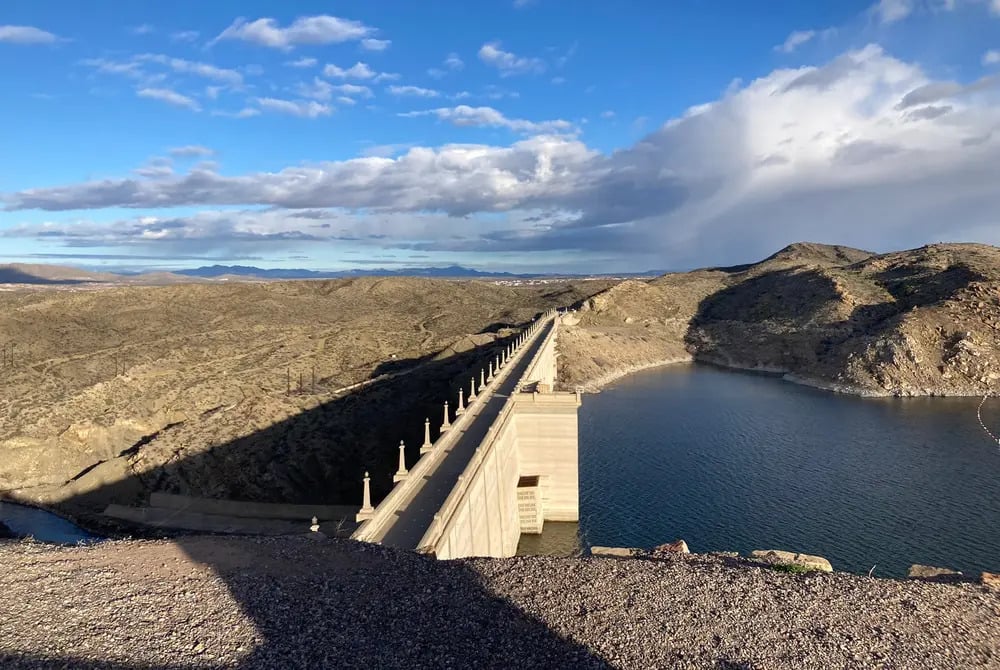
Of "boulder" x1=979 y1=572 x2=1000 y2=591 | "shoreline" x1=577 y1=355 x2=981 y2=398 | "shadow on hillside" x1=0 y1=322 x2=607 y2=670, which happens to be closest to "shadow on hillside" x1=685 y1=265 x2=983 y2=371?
"shoreline" x1=577 y1=355 x2=981 y2=398

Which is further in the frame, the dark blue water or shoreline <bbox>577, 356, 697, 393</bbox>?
shoreline <bbox>577, 356, 697, 393</bbox>

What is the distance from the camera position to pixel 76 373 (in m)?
66.3

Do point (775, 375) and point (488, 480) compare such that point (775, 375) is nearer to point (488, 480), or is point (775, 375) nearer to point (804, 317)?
point (804, 317)

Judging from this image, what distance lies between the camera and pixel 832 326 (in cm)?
9119

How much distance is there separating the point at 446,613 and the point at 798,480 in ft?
123

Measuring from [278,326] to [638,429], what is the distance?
200 ft

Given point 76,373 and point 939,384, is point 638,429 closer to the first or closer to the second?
point 939,384

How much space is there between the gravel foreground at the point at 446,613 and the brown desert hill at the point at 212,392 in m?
31.0

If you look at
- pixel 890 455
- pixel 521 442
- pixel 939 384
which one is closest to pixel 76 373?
pixel 521 442

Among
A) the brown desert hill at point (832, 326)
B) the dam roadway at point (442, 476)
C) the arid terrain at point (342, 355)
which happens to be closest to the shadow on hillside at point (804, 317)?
the brown desert hill at point (832, 326)

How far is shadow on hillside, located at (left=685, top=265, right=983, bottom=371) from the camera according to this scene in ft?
290

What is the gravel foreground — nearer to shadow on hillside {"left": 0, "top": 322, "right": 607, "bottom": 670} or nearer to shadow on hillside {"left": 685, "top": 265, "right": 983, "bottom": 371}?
shadow on hillside {"left": 0, "top": 322, "right": 607, "bottom": 670}

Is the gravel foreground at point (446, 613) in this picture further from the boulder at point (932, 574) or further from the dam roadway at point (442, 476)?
the dam roadway at point (442, 476)

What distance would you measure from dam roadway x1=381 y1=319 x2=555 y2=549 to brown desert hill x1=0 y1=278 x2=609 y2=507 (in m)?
10.7
